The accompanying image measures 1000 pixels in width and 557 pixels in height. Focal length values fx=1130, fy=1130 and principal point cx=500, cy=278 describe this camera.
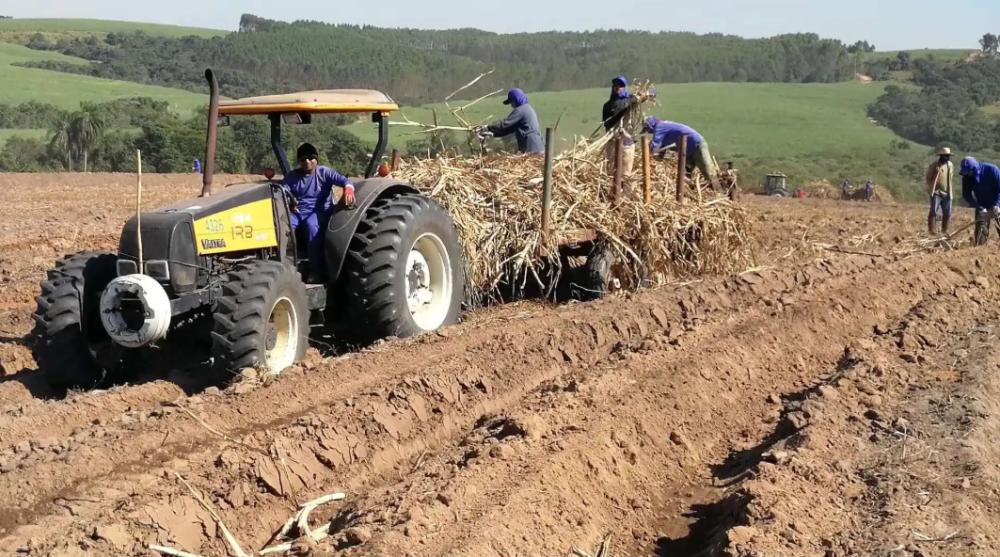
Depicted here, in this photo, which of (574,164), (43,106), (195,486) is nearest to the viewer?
(195,486)

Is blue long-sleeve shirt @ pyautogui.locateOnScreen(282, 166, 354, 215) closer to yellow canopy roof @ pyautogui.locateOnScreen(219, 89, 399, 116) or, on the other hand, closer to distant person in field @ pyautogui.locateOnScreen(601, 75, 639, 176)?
yellow canopy roof @ pyautogui.locateOnScreen(219, 89, 399, 116)

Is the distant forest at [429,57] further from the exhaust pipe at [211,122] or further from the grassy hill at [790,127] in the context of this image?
the exhaust pipe at [211,122]

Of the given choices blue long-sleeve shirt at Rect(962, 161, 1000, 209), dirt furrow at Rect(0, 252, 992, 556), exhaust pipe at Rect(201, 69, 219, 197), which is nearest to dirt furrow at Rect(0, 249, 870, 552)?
dirt furrow at Rect(0, 252, 992, 556)

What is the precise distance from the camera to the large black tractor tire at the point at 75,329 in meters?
6.80

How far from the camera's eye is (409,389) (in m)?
6.50

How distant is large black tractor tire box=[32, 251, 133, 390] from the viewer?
268 inches

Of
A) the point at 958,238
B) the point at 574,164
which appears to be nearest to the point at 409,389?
the point at 574,164

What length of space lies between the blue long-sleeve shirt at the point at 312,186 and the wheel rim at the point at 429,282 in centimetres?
76

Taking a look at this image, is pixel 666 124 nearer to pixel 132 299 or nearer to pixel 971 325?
pixel 971 325

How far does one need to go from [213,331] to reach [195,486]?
162 cm

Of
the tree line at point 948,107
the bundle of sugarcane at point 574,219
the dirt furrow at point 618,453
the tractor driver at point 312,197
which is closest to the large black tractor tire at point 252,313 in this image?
the tractor driver at point 312,197

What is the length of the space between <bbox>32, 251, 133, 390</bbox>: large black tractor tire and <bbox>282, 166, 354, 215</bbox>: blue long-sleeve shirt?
1.38 m

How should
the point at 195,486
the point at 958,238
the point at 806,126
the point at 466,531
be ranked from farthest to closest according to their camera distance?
the point at 806,126, the point at 958,238, the point at 195,486, the point at 466,531

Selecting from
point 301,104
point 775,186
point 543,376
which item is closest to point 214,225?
point 301,104
